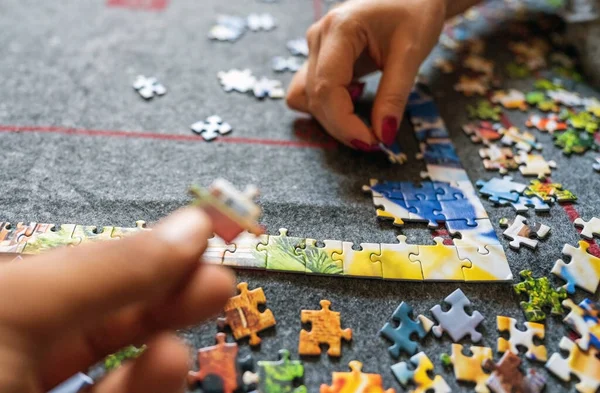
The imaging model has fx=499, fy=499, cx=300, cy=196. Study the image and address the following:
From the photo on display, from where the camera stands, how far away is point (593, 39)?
1.18m

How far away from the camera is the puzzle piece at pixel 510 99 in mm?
1081

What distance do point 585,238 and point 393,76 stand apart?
0.43 metres

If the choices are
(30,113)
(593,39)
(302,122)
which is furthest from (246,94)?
(593,39)

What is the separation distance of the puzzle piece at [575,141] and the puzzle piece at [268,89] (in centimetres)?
58

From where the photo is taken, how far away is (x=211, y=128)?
100cm

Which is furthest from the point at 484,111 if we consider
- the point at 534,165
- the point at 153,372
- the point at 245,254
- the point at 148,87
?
the point at 153,372

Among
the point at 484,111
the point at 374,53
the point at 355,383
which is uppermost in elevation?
the point at 374,53

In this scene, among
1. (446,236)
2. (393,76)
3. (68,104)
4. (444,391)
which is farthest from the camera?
(68,104)

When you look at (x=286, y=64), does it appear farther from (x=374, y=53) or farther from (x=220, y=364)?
(x=220, y=364)

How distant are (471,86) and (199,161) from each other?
2.08 ft

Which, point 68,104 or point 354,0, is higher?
point 354,0

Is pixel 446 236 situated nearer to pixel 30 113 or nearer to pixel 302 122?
pixel 302 122

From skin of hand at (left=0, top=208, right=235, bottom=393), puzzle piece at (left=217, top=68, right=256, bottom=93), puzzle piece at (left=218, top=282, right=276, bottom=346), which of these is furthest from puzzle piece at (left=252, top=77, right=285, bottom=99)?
skin of hand at (left=0, top=208, right=235, bottom=393)

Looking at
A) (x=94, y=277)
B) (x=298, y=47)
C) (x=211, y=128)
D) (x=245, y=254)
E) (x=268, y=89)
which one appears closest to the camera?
(x=94, y=277)
